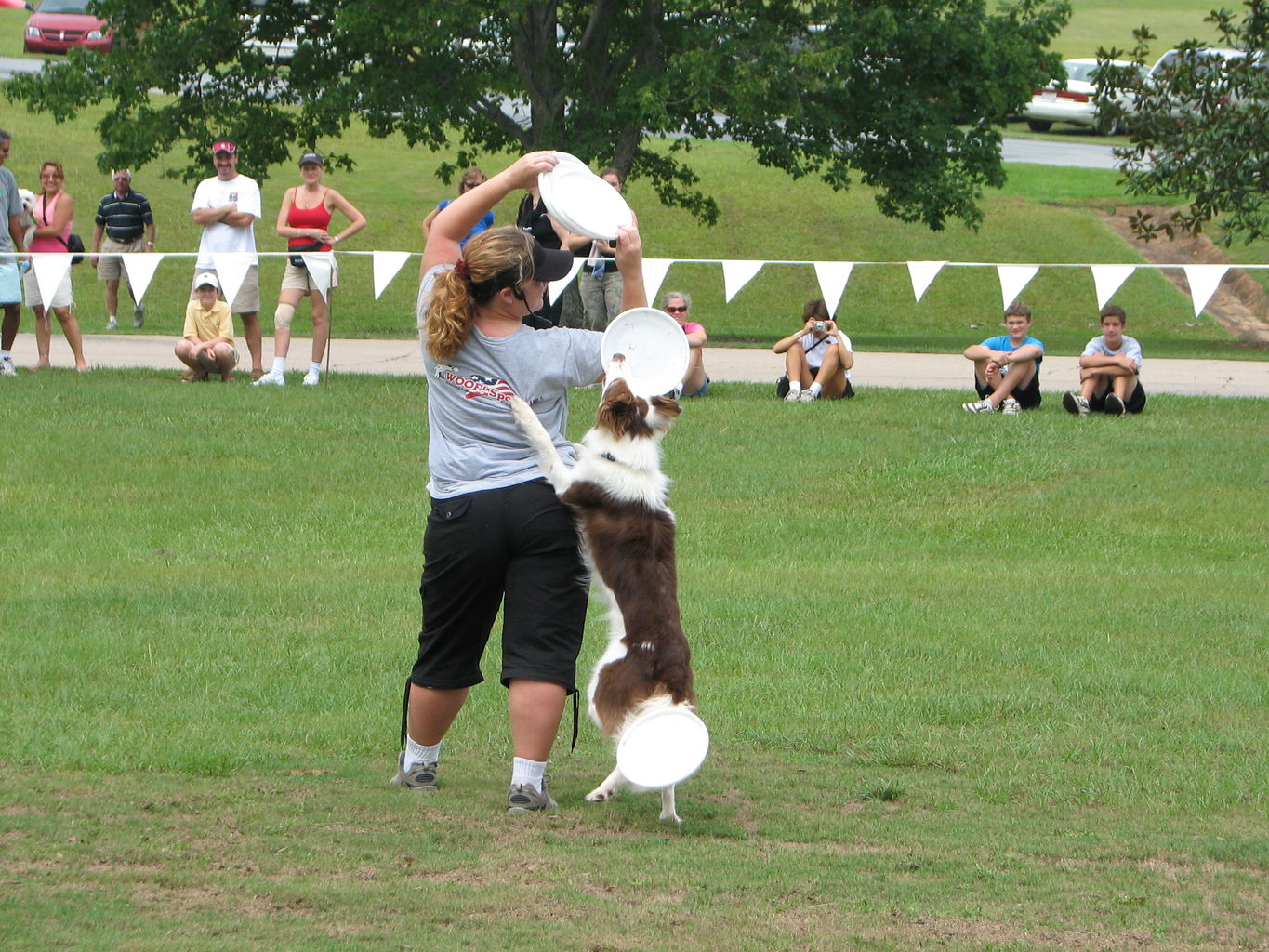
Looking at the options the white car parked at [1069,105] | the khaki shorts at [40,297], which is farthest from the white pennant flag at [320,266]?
the white car parked at [1069,105]

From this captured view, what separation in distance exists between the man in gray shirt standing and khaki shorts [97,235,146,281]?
5.09 m

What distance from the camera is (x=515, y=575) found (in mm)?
4785

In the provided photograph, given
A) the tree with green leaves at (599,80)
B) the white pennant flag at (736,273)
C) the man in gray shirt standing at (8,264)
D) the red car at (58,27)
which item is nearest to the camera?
the man in gray shirt standing at (8,264)

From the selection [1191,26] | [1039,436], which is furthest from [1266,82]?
[1191,26]

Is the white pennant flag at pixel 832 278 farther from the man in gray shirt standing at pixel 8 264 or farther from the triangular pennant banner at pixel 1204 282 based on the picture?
the man in gray shirt standing at pixel 8 264

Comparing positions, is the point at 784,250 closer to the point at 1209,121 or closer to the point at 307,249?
the point at 1209,121

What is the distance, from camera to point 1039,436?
12.6 metres

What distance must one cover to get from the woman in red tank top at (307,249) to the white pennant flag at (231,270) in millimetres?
397

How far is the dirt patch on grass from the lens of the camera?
25344 mm

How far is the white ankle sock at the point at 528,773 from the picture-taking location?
190 inches

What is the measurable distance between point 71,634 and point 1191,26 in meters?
62.7

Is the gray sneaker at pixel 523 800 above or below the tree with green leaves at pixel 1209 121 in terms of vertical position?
below

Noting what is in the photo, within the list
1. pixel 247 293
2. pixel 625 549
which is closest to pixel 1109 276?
pixel 247 293

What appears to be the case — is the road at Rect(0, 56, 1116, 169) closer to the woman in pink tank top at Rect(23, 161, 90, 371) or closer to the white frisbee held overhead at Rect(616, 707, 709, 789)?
the woman in pink tank top at Rect(23, 161, 90, 371)
